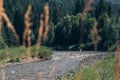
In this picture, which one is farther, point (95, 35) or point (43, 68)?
point (43, 68)

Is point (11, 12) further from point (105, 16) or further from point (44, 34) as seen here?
point (44, 34)

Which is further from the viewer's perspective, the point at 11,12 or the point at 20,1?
the point at 20,1

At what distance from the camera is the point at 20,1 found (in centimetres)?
8488

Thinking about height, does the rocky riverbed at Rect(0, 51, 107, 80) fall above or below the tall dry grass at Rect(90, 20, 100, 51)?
below

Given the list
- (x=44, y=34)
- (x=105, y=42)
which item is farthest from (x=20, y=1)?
(x=44, y=34)

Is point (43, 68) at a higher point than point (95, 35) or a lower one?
lower

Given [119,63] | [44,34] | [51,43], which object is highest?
[44,34]

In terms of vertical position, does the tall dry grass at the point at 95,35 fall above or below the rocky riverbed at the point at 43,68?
above

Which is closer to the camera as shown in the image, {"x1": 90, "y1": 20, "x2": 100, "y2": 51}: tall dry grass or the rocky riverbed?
{"x1": 90, "y1": 20, "x2": 100, "y2": 51}: tall dry grass

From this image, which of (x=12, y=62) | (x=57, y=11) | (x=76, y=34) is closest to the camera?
(x=12, y=62)

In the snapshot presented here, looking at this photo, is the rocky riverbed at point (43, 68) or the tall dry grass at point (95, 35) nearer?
the tall dry grass at point (95, 35)

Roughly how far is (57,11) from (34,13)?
735 centimetres

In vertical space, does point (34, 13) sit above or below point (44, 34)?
below

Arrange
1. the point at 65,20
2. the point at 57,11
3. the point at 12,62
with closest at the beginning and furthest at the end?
the point at 12,62 → the point at 65,20 → the point at 57,11
